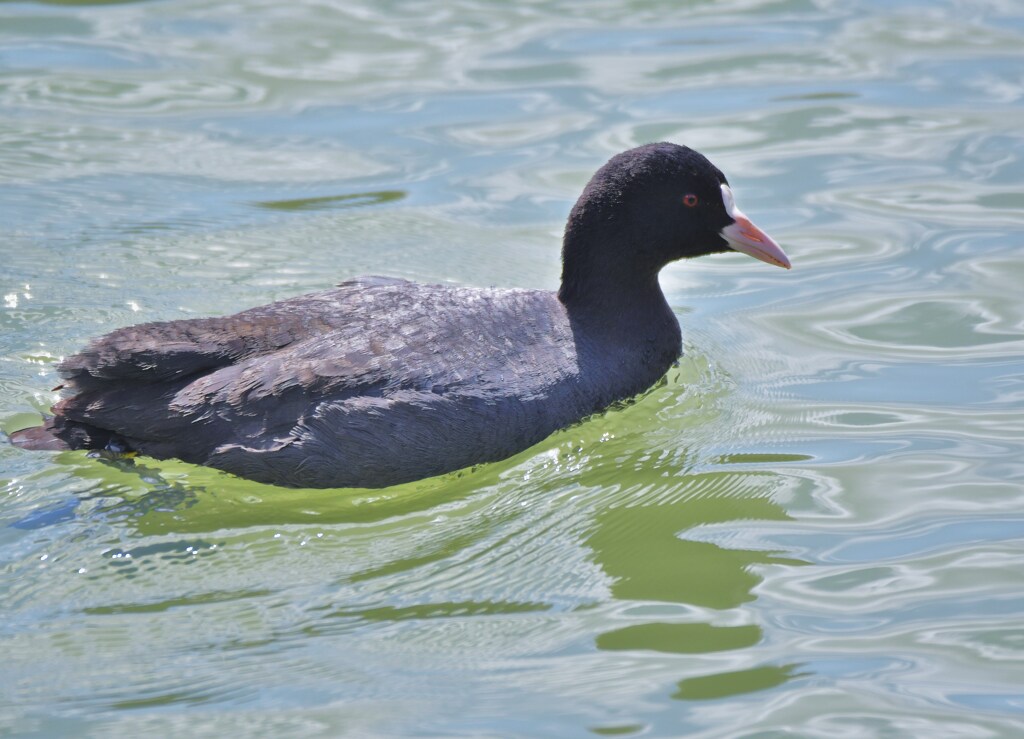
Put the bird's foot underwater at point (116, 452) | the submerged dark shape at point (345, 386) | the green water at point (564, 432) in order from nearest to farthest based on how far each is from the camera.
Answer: the green water at point (564, 432)
the submerged dark shape at point (345, 386)
the bird's foot underwater at point (116, 452)

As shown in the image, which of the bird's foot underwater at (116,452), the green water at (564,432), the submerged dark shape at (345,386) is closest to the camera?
the green water at (564,432)

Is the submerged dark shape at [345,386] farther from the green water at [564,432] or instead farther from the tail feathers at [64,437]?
the green water at [564,432]

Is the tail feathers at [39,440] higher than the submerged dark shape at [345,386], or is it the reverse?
the submerged dark shape at [345,386]

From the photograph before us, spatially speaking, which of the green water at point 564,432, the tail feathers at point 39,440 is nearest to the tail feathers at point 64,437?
the tail feathers at point 39,440

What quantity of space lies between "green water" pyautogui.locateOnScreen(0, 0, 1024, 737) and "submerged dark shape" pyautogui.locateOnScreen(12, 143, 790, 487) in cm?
17

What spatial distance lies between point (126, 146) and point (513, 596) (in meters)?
5.97

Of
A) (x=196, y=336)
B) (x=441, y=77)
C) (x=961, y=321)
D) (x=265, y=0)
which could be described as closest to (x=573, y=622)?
(x=196, y=336)

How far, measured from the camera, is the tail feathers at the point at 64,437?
5.88 metres

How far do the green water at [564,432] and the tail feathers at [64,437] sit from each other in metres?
0.10

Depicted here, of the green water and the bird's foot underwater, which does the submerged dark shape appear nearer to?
the bird's foot underwater

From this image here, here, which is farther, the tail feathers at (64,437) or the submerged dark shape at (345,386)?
the tail feathers at (64,437)

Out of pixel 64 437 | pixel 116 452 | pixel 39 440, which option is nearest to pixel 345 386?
pixel 116 452

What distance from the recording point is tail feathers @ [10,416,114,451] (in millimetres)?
5879

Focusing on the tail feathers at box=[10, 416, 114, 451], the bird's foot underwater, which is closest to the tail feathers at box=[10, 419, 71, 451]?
the tail feathers at box=[10, 416, 114, 451]
